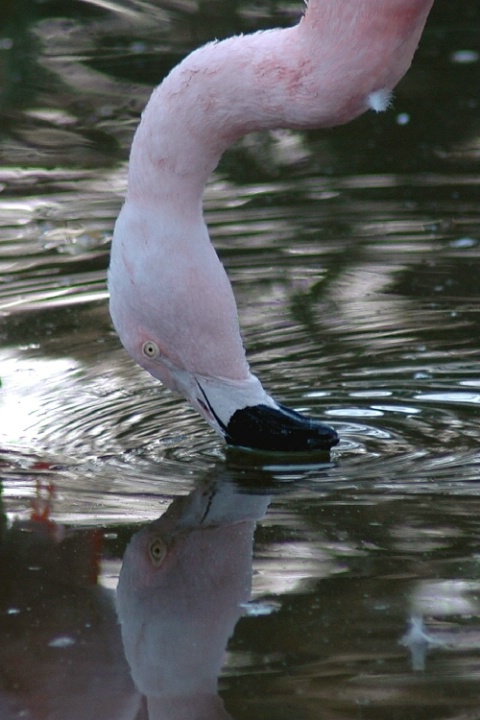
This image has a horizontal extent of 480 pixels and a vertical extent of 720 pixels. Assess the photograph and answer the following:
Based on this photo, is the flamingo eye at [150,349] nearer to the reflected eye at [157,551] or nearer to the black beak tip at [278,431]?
the black beak tip at [278,431]

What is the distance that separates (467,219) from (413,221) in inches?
9.5

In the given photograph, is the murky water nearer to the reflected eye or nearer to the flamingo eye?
the reflected eye

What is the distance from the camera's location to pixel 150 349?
401cm

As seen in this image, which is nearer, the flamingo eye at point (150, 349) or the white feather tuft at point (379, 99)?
the white feather tuft at point (379, 99)

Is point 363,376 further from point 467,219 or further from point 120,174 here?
point 120,174

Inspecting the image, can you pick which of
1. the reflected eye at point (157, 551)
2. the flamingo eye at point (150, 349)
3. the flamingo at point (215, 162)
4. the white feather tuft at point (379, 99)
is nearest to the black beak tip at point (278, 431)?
the flamingo at point (215, 162)

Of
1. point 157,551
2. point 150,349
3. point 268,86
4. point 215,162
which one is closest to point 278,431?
point 150,349

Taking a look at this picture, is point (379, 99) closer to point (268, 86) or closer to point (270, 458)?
point (268, 86)

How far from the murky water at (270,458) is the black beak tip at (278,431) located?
6 cm

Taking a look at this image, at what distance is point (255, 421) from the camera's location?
4098 millimetres

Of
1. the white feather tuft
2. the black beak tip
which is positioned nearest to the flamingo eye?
the black beak tip

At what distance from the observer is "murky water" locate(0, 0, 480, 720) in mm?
2945

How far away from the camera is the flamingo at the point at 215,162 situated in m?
3.76

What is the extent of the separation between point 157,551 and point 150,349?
0.68 m
